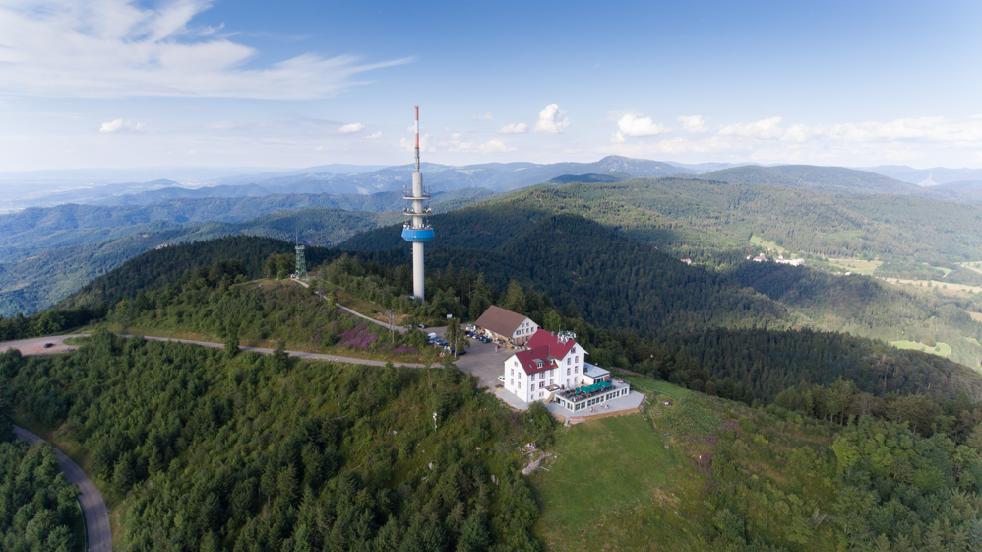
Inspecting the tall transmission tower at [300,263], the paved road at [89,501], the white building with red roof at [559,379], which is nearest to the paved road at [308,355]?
the white building with red roof at [559,379]

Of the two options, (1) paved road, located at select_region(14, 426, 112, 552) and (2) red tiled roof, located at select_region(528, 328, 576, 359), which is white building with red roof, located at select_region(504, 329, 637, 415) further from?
(1) paved road, located at select_region(14, 426, 112, 552)

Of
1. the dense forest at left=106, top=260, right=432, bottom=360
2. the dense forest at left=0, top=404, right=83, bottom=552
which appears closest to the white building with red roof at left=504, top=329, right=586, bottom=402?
the dense forest at left=106, top=260, right=432, bottom=360

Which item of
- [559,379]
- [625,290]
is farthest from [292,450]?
[625,290]

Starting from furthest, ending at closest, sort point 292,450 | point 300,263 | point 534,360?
point 300,263, point 534,360, point 292,450

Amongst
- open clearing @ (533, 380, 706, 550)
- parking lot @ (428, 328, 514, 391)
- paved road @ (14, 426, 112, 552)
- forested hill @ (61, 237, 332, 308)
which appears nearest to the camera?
open clearing @ (533, 380, 706, 550)

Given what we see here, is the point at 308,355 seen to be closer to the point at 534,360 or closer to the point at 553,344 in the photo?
the point at 534,360

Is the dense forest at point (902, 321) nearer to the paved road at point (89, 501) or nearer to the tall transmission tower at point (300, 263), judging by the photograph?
the tall transmission tower at point (300, 263)
